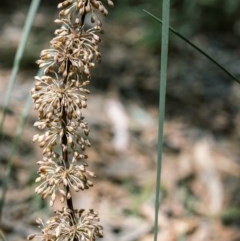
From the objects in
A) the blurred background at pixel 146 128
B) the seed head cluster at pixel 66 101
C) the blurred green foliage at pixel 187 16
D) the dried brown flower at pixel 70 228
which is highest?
the blurred green foliage at pixel 187 16

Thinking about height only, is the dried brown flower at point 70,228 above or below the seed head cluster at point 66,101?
below

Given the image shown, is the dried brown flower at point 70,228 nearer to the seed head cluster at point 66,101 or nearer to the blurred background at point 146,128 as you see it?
the seed head cluster at point 66,101

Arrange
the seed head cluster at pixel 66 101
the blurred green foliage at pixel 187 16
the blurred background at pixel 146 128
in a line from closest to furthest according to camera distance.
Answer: the seed head cluster at pixel 66 101 → the blurred background at pixel 146 128 → the blurred green foliage at pixel 187 16

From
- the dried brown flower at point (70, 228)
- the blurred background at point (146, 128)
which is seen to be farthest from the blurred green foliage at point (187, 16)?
the dried brown flower at point (70, 228)

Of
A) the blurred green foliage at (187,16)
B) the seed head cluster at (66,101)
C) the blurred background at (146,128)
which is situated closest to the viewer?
the seed head cluster at (66,101)

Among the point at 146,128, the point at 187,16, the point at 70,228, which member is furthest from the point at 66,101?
the point at 187,16

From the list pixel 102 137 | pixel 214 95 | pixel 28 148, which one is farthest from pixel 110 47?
pixel 28 148

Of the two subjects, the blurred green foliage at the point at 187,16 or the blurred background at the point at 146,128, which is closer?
the blurred background at the point at 146,128

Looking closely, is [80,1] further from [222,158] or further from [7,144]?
[222,158]

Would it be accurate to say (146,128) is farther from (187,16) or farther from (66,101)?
(66,101)
